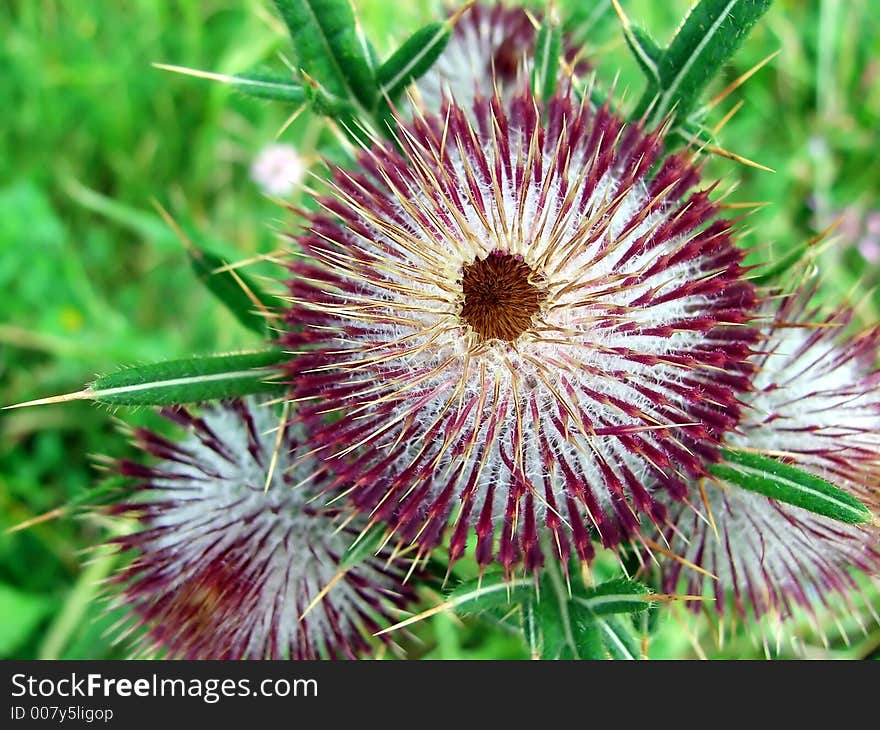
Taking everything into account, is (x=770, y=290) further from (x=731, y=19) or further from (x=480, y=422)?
(x=480, y=422)

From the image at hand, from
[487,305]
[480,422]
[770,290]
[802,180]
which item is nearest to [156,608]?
[480,422]

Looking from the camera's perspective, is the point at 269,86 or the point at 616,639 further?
the point at 269,86

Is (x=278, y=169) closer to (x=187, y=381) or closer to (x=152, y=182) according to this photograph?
(x=152, y=182)

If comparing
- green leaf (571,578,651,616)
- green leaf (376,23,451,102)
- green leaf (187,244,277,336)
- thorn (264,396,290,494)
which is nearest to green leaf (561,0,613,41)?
green leaf (376,23,451,102)

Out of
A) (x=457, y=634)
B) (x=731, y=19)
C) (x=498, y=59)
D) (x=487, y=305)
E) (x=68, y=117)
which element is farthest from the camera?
(x=68, y=117)

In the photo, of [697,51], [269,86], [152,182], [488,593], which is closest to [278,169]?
[152,182]

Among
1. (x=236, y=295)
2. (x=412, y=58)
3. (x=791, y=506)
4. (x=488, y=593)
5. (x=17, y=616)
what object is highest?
(x=412, y=58)

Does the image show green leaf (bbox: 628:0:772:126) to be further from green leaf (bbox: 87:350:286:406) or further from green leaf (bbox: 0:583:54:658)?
green leaf (bbox: 0:583:54:658)
